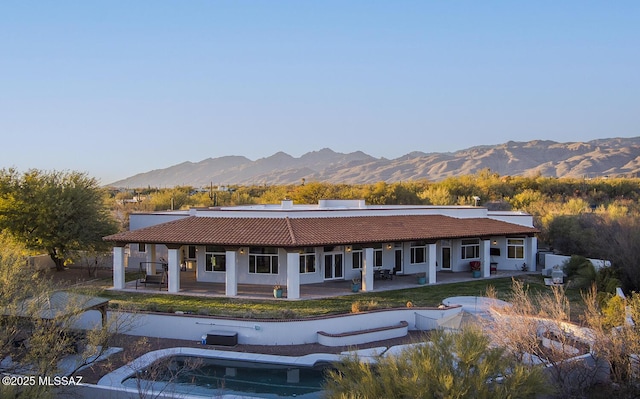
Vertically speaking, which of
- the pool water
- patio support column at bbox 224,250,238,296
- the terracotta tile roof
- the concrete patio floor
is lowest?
the pool water

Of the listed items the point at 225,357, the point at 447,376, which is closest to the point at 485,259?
the point at 225,357

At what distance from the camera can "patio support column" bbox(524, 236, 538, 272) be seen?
1315 inches

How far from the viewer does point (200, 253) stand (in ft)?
98.3

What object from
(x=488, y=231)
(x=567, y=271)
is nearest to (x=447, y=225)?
(x=488, y=231)

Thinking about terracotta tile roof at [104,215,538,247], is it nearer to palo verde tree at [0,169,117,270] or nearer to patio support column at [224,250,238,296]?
patio support column at [224,250,238,296]

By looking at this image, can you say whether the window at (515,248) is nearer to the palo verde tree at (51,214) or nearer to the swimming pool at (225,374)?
the swimming pool at (225,374)

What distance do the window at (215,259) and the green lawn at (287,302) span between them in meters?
4.11

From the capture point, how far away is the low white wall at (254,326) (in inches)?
783

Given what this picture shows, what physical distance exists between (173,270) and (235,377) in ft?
36.5

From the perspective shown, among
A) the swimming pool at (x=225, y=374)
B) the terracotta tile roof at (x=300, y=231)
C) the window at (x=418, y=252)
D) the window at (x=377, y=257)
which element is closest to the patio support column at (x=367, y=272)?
the terracotta tile roof at (x=300, y=231)

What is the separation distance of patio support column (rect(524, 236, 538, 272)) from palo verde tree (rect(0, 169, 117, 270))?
25763 millimetres

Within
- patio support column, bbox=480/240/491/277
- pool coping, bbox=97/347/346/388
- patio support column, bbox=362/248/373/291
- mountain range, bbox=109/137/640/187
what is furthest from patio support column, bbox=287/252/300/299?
mountain range, bbox=109/137/640/187

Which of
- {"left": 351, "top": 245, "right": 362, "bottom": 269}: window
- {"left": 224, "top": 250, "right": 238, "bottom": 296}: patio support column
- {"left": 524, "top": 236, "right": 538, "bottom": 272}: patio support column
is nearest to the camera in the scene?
{"left": 224, "top": 250, "right": 238, "bottom": 296}: patio support column

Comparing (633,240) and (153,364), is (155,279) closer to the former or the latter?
(153,364)
